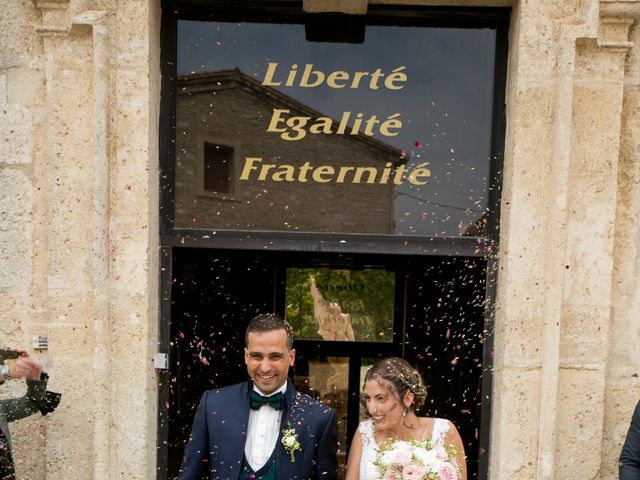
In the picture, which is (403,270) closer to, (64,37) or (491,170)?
(491,170)

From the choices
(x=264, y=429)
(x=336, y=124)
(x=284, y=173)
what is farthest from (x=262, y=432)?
(x=336, y=124)

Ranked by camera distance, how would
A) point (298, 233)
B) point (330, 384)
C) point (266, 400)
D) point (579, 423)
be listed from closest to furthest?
point (266, 400), point (579, 423), point (298, 233), point (330, 384)

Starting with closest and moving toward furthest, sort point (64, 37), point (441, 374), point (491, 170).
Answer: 1. point (64, 37)
2. point (491, 170)
3. point (441, 374)

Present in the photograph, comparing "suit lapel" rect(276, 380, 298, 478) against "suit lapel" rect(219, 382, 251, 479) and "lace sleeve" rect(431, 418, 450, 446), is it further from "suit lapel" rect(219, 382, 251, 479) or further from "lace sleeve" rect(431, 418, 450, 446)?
"lace sleeve" rect(431, 418, 450, 446)

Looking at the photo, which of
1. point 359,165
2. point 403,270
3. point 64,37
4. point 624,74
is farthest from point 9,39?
point 403,270

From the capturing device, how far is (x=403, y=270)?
680 centimetres

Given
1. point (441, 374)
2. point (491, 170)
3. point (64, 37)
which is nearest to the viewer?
point (64, 37)

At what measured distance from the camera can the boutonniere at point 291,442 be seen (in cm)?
280

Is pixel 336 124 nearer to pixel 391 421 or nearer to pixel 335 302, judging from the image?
pixel 391 421

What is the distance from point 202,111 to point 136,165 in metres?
0.57

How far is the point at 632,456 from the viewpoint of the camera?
292 cm

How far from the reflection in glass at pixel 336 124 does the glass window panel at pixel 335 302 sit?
114 inches

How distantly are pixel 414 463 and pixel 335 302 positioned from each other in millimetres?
4161

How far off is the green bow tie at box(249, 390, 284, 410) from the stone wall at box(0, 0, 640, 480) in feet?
2.86
